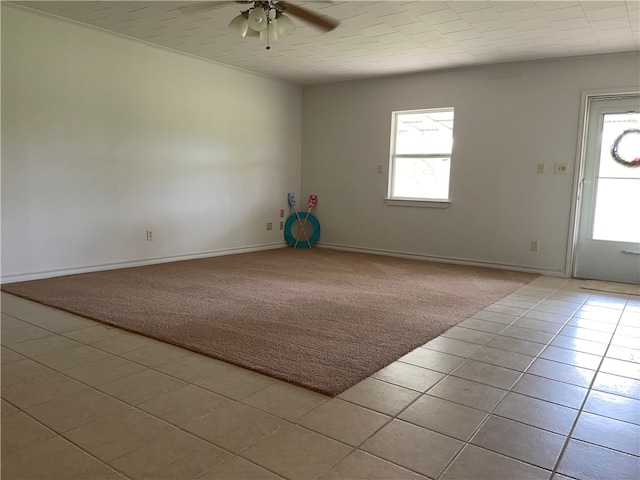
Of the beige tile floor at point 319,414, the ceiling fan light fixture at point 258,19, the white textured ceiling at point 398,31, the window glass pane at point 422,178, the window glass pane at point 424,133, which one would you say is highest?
the white textured ceiling at point 398,31

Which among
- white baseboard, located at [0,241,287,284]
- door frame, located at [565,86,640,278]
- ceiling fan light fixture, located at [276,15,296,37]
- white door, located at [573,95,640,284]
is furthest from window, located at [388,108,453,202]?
ceiling fan light fixture, located at [276,15,296,37]

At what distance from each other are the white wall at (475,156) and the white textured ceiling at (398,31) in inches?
11.2

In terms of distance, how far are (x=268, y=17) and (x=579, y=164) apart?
3762 millimetres

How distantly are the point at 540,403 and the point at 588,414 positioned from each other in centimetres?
19

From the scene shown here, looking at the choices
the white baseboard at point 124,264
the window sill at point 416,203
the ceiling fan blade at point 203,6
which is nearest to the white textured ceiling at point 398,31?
the ceiling fan blade at point 203,6

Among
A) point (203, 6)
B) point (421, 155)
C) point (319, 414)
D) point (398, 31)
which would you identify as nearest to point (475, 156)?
point (421, 155)

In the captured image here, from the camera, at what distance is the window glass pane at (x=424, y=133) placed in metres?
5.92

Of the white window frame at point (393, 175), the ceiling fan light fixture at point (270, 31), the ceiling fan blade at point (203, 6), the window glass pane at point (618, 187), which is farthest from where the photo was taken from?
the white window frame at point (393, 175)

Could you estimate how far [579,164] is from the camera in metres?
5.01

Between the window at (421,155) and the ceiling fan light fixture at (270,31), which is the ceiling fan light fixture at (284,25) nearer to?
the ceiling fan light fixture at (270,31)

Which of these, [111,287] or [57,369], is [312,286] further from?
[57,369]

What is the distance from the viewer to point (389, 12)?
3.82m

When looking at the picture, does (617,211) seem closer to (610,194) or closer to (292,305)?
Answer: (610,194)

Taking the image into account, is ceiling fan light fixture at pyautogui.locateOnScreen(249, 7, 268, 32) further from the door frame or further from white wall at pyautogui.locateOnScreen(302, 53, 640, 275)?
the door frame
